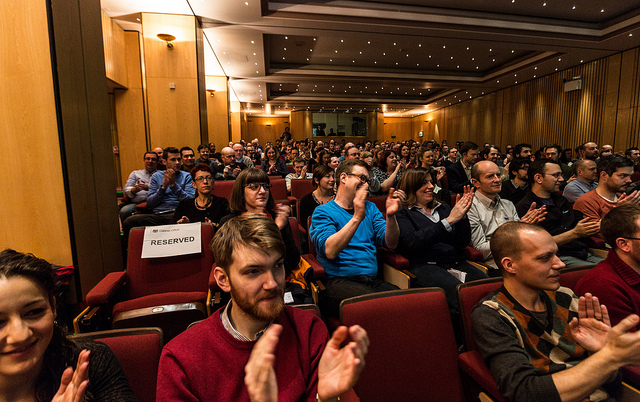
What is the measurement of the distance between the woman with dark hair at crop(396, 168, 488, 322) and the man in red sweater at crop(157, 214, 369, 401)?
1.43m

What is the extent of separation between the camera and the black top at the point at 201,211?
122 inches

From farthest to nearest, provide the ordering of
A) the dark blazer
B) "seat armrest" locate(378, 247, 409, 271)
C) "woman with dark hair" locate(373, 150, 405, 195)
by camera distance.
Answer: the dark blazer
"woman with dark hair" locate(373, 150, 405, 195)
"seat armrest" locate(378, 247, 409, 271)

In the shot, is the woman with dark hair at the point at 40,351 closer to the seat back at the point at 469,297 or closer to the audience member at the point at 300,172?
the seat back at the point at 469,297

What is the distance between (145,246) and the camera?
231cm

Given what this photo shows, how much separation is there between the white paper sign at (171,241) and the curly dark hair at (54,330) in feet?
4.07

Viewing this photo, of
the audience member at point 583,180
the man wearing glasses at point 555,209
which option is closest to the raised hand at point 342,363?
the man wearing glasses at point 555,209

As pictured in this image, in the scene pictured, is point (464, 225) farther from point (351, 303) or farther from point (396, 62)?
point (396, 62)

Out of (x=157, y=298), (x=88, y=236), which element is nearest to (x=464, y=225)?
(x=157, y=298)

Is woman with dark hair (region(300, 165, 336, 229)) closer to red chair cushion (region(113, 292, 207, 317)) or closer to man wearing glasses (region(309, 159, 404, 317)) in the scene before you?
man wearing glasses (region(309, 159, 404, 317))

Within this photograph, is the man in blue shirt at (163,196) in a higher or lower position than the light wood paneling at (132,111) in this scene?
lower

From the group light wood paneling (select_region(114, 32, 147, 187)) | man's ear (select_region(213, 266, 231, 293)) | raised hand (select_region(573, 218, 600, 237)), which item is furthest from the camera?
light wood paneling (select_region(114, 32, 147, 187))

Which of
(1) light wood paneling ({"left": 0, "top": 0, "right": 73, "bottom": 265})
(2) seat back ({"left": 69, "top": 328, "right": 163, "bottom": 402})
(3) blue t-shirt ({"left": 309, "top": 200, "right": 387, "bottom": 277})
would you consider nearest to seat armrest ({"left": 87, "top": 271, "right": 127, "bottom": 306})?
(1) light wood paneling ({"left": 0, "top": 0, "right": 73, "bottom": 265})

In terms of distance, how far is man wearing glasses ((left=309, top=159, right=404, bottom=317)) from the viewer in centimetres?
209

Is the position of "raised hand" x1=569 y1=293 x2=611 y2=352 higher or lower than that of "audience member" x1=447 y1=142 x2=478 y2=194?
lower
